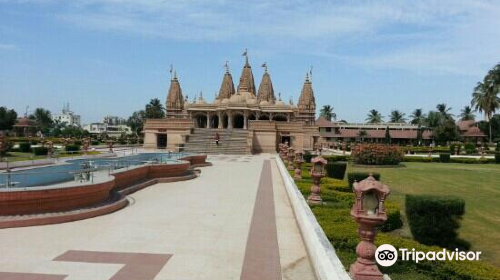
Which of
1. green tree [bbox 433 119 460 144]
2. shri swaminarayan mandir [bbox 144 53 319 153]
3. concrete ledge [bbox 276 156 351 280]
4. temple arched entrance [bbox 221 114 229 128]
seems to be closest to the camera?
concrete ledge [bbox 276 156 351 280]

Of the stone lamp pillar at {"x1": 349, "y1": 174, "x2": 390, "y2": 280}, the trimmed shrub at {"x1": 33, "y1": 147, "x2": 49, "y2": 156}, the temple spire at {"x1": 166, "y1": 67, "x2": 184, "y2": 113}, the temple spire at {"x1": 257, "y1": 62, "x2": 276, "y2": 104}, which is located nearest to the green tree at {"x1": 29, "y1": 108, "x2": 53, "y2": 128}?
the temple spire at {"x1": 166, "y1": 67, "x2": 184, "y2": 113}

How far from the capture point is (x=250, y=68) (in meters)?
58.4

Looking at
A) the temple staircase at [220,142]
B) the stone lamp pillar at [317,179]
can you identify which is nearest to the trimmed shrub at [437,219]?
the stone lamp pillar at [317,179]

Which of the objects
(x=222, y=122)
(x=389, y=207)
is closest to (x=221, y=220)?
(x=389, y=207)

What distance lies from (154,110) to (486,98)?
6309cm

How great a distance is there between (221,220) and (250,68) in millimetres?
50669

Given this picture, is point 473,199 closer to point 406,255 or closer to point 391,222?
point 391,222

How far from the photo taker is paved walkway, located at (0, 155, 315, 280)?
223 inches

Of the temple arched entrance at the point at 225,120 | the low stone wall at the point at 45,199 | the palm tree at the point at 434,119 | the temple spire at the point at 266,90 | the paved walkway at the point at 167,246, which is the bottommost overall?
the paved walkway at the point at 167,246

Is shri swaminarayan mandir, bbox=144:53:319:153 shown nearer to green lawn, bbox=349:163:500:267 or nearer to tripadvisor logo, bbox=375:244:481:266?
green lawn, bbox=349:163:500:267

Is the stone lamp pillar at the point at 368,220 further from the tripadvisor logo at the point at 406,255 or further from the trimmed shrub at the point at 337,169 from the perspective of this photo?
the trimmed shrub at the point at 337,169

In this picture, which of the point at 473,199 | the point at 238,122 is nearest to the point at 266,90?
the point at 238,122

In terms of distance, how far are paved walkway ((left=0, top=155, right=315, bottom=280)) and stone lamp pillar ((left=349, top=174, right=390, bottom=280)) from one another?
1284 mm

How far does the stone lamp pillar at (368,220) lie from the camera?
459cm
